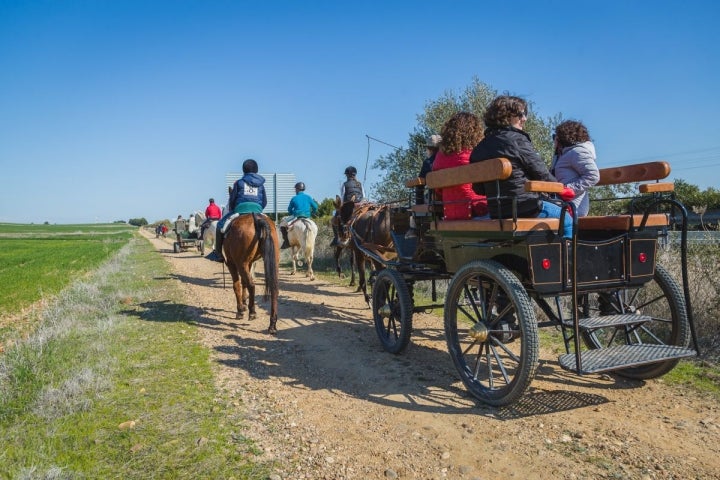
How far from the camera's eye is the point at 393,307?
551cm

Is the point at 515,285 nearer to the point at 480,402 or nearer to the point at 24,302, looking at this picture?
the point at 480,402

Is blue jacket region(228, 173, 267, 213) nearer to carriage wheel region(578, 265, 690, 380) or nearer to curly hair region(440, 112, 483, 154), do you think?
curly hair region(440, 112, 483, 154)

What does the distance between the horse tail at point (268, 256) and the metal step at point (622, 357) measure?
14.6 feet

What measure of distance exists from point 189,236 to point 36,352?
65.8 ft

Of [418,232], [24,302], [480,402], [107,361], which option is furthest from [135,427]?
[24,302]

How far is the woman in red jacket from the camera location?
184 inches

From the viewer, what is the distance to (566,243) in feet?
11.9

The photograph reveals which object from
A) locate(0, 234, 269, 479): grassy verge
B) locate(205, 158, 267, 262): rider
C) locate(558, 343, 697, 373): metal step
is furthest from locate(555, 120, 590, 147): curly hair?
locate(205, 158, 267, 262): rider

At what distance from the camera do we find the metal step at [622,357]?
344cm

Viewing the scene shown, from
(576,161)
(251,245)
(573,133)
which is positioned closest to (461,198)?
(576,161)

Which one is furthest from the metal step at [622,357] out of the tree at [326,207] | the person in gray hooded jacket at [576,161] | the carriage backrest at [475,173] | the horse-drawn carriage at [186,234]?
the tree at [326,207]

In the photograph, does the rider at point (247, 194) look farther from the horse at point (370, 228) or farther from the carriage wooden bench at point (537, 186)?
the carriage wooden bench at point (537, 186)

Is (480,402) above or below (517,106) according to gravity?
below

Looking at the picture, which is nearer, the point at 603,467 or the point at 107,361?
the point at 603,467
